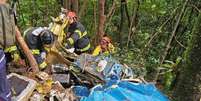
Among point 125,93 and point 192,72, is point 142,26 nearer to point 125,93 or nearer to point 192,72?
point 125,93

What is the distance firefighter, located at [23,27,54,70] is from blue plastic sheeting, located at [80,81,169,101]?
3.63 ft

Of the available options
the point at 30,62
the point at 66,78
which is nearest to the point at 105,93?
the point at 66,78

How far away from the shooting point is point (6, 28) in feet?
14.8

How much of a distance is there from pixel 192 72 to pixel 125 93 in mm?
899

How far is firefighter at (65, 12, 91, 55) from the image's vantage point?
23.2 feet

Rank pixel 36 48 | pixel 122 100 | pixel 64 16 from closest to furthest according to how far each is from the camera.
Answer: pixel 122 100 → pixel 36 48 → pixel 64 16

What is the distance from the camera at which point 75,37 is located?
723 cm

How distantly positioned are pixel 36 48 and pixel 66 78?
935mm

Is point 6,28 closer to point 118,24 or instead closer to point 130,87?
point 130,87

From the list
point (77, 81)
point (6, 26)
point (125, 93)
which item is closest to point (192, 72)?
point (125, 93)

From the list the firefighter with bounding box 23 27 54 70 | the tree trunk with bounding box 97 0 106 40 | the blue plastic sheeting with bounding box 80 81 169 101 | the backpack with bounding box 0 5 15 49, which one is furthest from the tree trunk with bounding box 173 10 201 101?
the tree trunk with bounding box 97 0 106 40

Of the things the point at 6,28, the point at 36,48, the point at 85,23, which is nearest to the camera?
the point at 6,28

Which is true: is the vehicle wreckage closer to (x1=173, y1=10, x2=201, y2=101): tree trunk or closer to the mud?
the mud

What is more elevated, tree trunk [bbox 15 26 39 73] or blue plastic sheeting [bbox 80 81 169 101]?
tree trunk [bbox 15 26 39 73]
